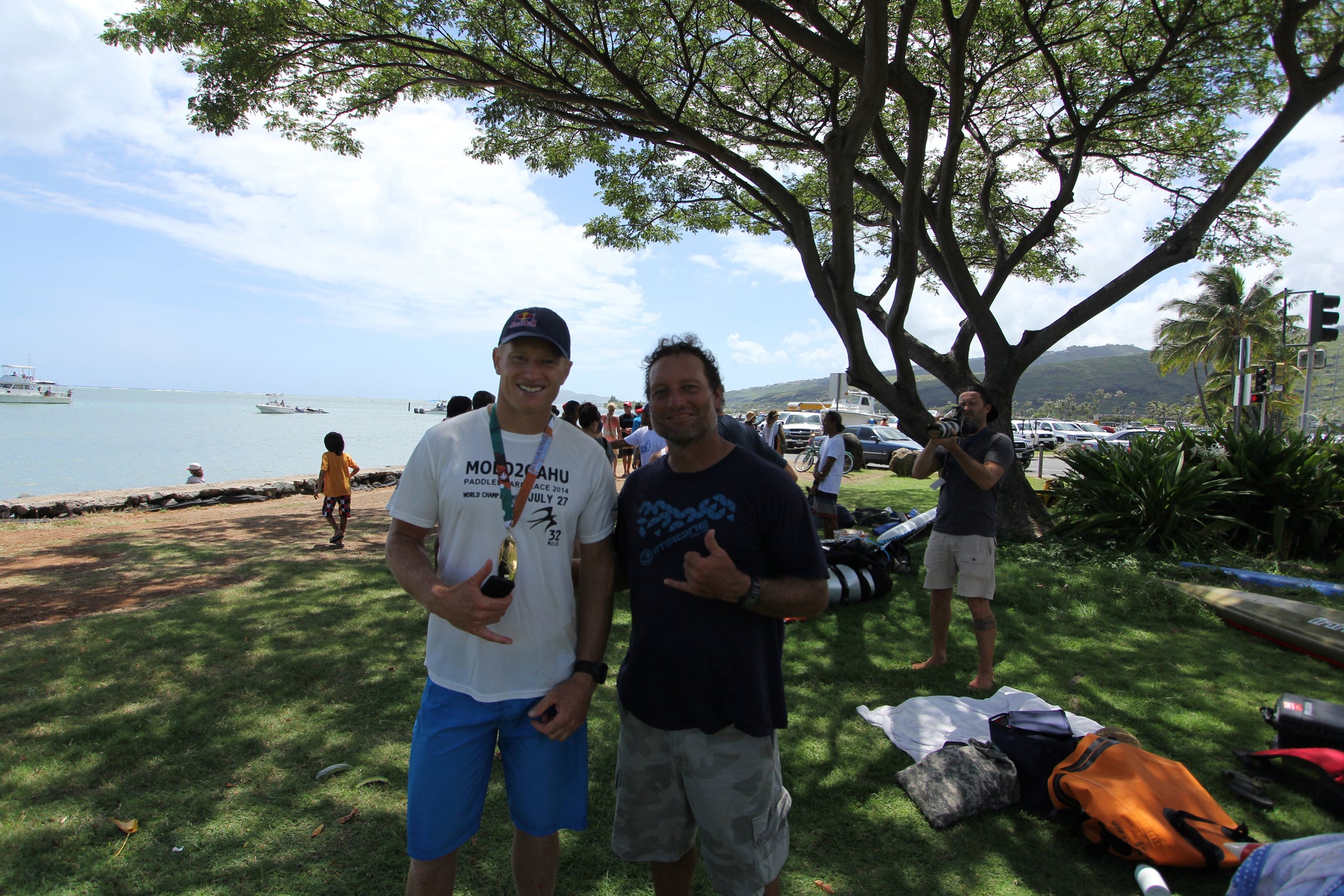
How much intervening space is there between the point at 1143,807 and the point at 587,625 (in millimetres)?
2396

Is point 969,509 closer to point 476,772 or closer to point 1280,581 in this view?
point 476,772

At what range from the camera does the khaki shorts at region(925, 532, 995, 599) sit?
14.3ft

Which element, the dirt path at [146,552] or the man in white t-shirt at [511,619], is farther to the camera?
the dirt path at [146,552]

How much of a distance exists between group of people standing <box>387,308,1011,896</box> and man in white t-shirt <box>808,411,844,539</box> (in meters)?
6.63

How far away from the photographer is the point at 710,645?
1983 mm

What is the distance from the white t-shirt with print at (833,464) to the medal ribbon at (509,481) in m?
6.84

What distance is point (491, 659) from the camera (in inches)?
76.2

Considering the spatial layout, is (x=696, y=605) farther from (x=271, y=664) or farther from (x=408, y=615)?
(x=408, y=615)

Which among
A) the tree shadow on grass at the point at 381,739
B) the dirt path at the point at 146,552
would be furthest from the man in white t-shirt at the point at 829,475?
the dirt path at the point at 146,552

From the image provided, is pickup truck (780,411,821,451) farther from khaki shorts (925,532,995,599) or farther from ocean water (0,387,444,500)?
khaki shorts (925,532,995,599)

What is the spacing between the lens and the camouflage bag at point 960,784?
3.04 meters

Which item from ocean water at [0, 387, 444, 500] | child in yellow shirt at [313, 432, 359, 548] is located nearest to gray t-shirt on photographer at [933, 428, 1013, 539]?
child in yellow shirt at [313, 432, 359, 548]

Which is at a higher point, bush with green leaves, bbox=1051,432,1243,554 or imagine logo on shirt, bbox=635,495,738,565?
imagine logo on shirt, bbox=635,495,738,565

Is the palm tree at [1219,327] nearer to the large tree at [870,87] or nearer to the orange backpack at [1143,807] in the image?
the large tree at [870,87]
